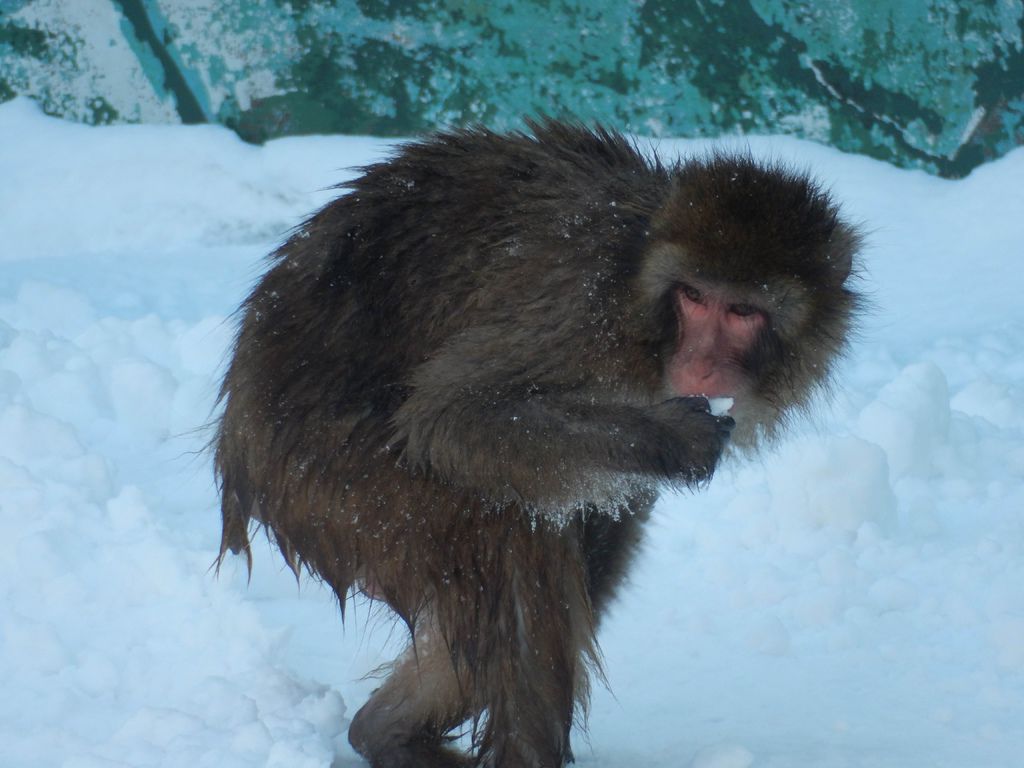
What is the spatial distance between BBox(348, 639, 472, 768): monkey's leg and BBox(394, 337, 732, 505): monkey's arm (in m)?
0.38

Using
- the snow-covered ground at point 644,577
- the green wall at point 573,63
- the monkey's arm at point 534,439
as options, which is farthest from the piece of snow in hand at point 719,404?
the green wall at point 573,63

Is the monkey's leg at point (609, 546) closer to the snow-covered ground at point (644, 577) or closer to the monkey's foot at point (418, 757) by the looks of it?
the snow-covered ground at point (644, 577)

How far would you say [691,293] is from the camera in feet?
7.19

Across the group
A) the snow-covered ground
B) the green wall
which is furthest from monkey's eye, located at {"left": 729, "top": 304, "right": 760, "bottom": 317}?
the green wall

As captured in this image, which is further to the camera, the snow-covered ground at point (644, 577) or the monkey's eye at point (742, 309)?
the snow-covered ground at point (644, 577)

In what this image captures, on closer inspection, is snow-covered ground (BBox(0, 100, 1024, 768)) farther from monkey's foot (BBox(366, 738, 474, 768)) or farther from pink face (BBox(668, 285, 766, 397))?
pink face (BBox(668, 285, 766, 397))

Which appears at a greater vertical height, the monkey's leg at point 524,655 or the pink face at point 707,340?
the pink face at point 707,340

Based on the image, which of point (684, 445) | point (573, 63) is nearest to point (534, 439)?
point (684, 445)

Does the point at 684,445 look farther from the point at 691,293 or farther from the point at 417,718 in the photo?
the point at 417,718

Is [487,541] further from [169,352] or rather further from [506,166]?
[169,352]

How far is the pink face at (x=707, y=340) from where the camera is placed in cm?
218

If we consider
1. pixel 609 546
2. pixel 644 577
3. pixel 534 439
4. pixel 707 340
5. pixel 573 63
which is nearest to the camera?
pixel 534 439

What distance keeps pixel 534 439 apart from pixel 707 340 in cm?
37

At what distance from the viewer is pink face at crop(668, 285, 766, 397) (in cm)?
218
